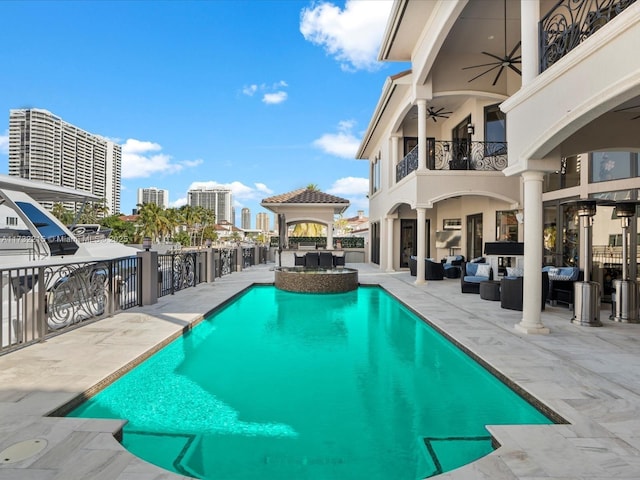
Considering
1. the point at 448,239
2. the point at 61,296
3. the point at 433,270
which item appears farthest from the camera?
the point at 448,239

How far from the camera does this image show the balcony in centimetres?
1242

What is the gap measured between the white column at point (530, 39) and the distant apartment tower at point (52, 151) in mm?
48042

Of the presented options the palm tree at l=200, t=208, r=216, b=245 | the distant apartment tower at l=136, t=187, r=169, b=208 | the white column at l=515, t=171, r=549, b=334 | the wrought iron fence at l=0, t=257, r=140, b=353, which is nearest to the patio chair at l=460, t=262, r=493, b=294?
the white column at l=515, t=171, r=549, b=334

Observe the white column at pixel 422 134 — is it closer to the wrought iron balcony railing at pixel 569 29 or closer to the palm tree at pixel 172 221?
the wrought iron balcony railing at pixel 569 29

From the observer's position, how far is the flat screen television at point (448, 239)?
676 inches

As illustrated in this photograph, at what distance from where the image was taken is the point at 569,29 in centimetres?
523

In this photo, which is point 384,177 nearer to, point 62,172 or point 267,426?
point 267,426

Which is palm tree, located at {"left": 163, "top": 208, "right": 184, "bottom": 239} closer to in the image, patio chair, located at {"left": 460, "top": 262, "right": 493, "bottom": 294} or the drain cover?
Answer: patio chair, located at {"left": 460, "top": 262, "right": 493, "bottom": 294}

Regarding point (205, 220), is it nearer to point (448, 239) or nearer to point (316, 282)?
point (448, 239)

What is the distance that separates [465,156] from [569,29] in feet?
27.0

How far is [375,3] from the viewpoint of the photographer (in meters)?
14.1

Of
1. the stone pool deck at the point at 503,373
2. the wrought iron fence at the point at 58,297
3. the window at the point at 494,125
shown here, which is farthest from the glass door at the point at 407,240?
the wrought iron fence at the point at 58,297

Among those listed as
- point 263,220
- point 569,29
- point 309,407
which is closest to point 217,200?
point 263,220

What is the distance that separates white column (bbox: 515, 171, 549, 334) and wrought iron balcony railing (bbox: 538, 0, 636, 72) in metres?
1.80
